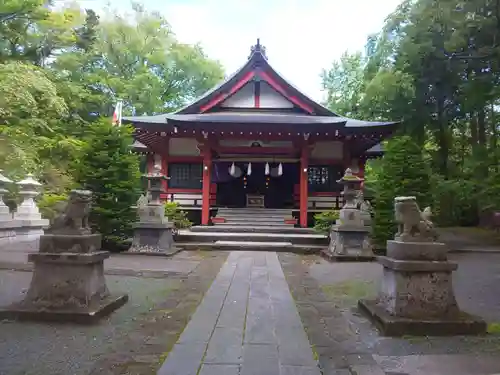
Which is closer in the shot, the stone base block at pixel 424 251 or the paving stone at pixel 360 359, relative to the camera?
the paving stone at pixel 360 359

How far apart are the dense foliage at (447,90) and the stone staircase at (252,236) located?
3.26 m

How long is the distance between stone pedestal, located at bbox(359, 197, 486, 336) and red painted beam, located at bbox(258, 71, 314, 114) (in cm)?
1347

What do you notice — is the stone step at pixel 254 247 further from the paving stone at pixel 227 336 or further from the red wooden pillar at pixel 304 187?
the paving stone at pixel 227 336

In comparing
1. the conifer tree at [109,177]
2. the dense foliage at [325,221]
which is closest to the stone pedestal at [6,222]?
the conifer tree at [109,177]

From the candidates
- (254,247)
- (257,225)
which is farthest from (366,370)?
(257,225)

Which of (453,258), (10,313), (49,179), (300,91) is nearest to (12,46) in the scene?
(49,179)

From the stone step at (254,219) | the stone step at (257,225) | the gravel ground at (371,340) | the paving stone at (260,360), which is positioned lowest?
the gravel ground at (371,340)

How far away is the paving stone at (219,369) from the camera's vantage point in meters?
2.98

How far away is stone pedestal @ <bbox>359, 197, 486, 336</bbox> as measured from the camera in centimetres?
404

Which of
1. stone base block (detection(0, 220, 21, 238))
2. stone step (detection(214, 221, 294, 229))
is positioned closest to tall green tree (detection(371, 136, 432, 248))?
stone step (detection(214, 221, 294, 229))

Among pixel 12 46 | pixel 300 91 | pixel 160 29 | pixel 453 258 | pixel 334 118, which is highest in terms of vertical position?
pixel 160 29

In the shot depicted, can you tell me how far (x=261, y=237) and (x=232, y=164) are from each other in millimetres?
4807

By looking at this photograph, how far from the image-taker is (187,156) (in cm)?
1648

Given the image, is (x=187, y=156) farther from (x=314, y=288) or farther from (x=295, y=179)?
(x=314, y=288)
